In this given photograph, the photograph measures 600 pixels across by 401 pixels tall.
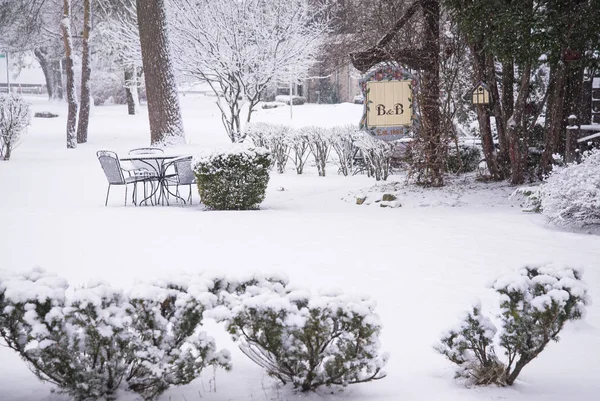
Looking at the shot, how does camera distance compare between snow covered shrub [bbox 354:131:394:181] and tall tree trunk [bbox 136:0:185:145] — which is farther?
tall tree trunk [bbox 136:0:185:145]

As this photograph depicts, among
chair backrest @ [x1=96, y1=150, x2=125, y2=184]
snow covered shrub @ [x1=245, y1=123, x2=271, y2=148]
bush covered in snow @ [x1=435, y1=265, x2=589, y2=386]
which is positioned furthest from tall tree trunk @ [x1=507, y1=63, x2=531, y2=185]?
bush covered in snow @ [x1=435, y1=265, x2=589, y2=386]

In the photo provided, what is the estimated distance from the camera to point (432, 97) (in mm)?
10297

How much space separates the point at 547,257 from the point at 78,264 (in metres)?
4.34

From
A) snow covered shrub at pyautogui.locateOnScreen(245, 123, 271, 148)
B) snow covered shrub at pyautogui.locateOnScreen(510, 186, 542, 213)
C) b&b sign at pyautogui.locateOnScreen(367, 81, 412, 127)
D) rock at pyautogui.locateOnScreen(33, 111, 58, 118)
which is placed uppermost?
b&b sign at pyautogui.locateOnScreen(367, 81, 412, 127)

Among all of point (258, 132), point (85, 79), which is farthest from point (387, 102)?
point (85, 79)

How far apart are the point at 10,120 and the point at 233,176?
446 inches

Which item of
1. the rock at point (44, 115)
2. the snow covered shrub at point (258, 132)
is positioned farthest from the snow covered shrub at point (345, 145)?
the rock at point (44, 115)

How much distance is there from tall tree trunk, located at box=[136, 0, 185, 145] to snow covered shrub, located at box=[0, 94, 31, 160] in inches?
162

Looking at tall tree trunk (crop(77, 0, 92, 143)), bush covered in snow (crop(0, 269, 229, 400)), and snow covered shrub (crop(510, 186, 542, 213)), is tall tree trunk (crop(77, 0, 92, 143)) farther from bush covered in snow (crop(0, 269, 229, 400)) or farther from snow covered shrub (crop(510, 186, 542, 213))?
bush covered in snow (crop(0, 269, 229, 400))

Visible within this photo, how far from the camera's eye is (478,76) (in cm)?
1055

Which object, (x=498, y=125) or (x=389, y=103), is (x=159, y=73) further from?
(x=498, y=125)

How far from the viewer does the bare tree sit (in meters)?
18.6

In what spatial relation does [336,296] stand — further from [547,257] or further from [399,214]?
[399,214]

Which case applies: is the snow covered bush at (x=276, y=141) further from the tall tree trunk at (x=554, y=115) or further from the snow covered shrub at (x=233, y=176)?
the tall tree trunk at (x=554, y=115)
